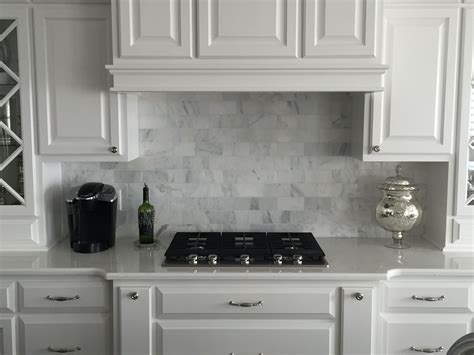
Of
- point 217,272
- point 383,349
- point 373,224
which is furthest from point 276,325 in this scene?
point 373,224

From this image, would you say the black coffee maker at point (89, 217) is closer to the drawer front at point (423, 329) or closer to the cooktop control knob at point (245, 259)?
the cooktop control knob at point (245, 259)

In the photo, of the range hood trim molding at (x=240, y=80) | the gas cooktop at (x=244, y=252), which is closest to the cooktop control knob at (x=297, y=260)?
the gas cooktop at (x=244, y=252)

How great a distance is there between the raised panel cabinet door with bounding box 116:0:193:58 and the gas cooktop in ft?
3.00

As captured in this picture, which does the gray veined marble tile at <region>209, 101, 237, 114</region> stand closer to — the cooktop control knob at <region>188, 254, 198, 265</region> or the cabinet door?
the cooktop control knob at <region>188, 254, 198, 265</region>

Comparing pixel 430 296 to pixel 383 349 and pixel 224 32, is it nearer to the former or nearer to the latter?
pixel 383 349

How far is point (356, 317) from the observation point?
2279 mm

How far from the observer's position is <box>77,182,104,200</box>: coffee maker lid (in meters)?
2.53

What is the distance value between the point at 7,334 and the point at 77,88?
3.89ft

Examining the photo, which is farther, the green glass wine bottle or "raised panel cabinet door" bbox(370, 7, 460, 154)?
the green glass wine bottle

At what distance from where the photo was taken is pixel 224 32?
233 centimetres

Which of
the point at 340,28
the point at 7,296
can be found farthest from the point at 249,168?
the point at 7,296

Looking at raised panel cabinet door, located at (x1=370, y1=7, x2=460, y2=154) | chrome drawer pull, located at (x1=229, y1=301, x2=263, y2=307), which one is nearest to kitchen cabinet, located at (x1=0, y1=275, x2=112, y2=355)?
→ chrome drawer pull, located at (x1=229, y1=301, x2=263, y2=307)

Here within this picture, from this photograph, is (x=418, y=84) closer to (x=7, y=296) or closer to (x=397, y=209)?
(x=397, y=209)

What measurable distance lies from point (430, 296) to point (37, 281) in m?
1.79
